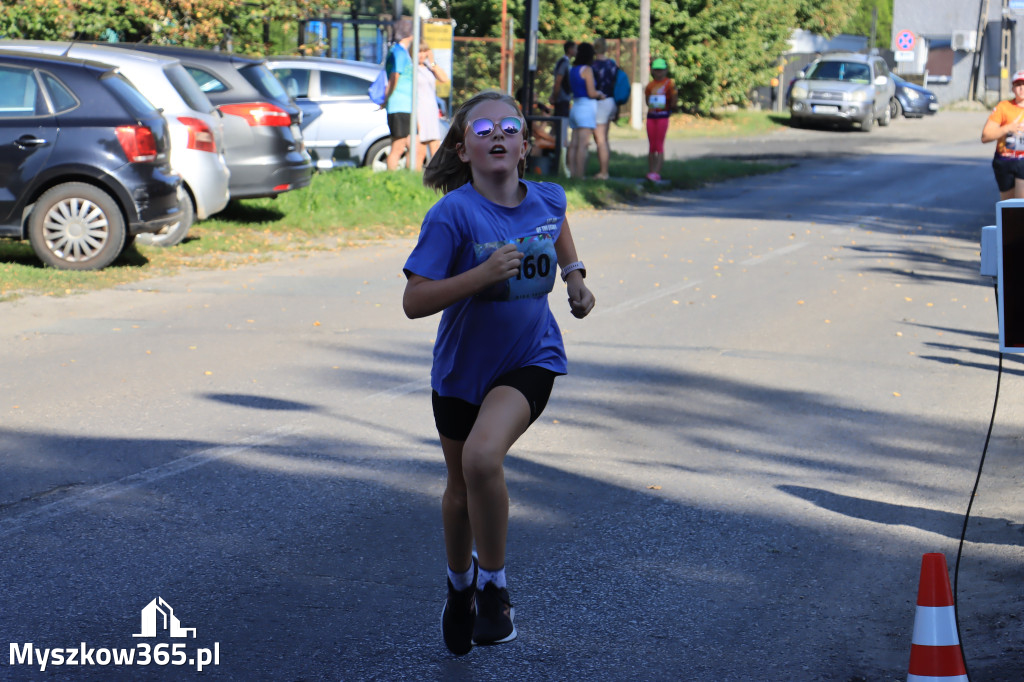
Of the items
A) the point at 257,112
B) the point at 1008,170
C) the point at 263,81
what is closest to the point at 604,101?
the point at 263,81

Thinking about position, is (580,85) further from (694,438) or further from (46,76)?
(694,438)

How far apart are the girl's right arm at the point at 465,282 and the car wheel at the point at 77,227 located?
843 centimetres

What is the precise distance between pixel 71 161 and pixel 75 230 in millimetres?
603

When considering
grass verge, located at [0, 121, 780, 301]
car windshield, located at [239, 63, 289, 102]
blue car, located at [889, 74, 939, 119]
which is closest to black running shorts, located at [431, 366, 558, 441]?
grass verge, located at [0, 121, 780, 301]

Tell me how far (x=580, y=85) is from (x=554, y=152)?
1.58 meters

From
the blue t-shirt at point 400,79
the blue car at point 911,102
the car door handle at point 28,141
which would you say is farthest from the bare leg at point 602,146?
the blue car at point 911,102

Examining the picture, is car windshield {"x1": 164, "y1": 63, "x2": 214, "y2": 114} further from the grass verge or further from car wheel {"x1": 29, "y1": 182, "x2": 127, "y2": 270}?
car wheel {"x1": 29, "y1": 182, "x2": 127, "y2": 270}

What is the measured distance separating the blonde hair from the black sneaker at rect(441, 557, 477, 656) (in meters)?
1.23

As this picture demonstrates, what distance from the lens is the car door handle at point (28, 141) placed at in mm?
11391

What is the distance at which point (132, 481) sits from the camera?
5848mm

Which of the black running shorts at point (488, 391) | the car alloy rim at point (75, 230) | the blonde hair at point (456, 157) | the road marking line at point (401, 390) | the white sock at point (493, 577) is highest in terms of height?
the blonde hair at point (456, 157)

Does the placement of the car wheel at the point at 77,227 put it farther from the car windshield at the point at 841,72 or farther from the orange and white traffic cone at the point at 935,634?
the car windshield at the point at 841,72

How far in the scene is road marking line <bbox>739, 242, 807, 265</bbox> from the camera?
13.4 metres

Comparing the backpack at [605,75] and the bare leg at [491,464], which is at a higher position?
the backpack at [605,75]
